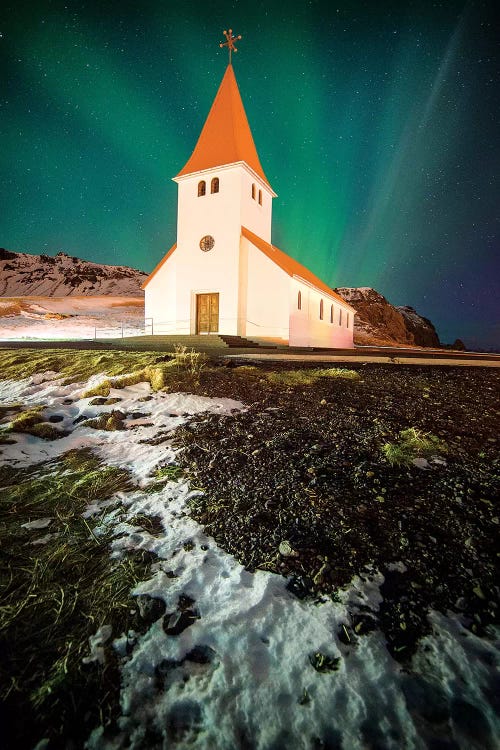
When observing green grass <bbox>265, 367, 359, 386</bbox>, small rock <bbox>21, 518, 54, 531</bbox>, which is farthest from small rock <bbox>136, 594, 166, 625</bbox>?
green grass <bbox>265, 367, 359, 386</bbox>

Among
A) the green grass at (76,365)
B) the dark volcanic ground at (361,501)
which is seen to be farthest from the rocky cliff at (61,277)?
the dark volcanic ground at (361,501)

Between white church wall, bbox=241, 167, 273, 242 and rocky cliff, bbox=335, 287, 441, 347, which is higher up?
white church wall, bbox=241, 167, 273, 242

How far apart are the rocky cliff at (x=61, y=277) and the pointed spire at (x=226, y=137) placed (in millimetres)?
41425

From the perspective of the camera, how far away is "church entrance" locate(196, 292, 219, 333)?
19469 millimetres

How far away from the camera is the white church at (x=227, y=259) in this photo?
60.8 ft

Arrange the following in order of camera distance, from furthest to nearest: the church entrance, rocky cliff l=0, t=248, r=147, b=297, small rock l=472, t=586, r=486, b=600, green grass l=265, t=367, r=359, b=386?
rocky cliff l=0, t=248, r=147, b=297 → the church entrance → green grass l=265, t=367, r=359, b=386 → small rock l=472, t=586, r=486, b=600

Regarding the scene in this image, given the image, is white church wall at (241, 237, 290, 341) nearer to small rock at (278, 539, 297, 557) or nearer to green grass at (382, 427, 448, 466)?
green grass at (382, 427, 448, 466)

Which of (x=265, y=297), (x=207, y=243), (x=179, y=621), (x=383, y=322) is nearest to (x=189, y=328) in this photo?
(x=265, y=297)

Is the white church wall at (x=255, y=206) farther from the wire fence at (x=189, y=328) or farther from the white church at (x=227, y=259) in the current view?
the wire fence at (x=189, y=328)

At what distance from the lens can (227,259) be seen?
62.5ft

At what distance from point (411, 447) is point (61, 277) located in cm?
7969

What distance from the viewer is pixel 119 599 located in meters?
2.14

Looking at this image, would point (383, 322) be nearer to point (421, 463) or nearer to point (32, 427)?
point (421, 463)

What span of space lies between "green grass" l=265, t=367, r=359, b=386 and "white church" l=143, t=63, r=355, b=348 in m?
11.1
